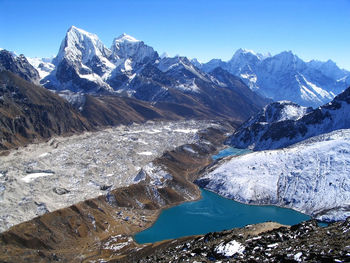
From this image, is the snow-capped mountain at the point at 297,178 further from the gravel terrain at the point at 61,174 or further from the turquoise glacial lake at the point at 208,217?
the gravel terrain at the point at 61,174

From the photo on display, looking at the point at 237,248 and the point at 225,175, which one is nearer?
the point at 237,248

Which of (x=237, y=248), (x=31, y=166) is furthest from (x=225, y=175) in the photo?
(x=237, y=248)

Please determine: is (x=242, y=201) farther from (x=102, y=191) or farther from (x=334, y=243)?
(x=334, y=243)

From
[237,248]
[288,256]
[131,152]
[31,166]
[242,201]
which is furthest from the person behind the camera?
[131,152]

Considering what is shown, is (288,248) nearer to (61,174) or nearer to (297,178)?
(297,178)

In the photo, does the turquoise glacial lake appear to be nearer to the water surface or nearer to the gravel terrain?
the water surface

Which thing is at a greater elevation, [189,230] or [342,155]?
[342,155]
